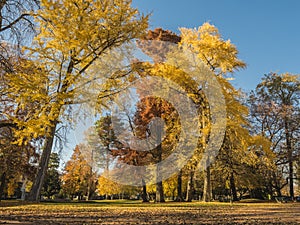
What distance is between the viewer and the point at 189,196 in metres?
20.0

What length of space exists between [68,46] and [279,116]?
2115 centimetres

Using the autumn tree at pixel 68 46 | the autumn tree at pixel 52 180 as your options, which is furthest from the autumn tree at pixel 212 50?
the autumn tree at pixel 52 180

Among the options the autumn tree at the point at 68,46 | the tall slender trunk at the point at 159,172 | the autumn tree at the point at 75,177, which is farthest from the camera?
the autumn tree at the point at 75,177

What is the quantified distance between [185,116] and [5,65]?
36.1 ft

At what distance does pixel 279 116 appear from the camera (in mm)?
24766

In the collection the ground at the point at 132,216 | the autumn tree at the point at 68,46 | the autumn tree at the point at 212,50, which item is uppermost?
the autumn tree at the point at 212,50

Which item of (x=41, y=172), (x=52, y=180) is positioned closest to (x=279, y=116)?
(x=41, y=172)

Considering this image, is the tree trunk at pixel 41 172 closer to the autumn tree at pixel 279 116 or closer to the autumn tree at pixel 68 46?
the autumn tree at pixel 68 46

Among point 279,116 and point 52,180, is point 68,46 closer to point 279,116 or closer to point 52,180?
point 279,116

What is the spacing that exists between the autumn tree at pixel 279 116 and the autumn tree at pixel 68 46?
18.6m

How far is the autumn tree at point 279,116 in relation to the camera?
2447cm

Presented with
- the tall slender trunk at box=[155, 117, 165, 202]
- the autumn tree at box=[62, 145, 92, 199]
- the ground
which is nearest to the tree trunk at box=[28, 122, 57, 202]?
the ground

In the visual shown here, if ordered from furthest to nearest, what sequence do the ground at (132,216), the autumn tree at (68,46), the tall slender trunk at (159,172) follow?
the tall slender trunk at (159,172) < the autumn tree at (68,46) < the ground at (132,216)

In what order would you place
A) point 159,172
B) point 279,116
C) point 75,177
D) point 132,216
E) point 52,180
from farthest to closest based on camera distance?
point 52,180 < point 75,177 < point 279,116 < point 159,172 < point 132,216
